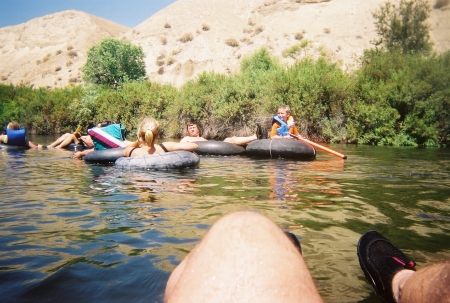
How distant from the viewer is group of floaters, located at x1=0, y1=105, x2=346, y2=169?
279 inches

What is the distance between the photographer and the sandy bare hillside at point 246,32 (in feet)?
154

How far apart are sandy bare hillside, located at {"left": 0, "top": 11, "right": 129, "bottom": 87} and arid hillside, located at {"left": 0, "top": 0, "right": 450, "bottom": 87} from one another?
178mm

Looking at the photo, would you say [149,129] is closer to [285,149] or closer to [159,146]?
[159,146]

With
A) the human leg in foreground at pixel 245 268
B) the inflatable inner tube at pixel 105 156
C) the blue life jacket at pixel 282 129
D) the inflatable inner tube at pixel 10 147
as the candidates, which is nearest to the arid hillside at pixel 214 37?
the blue life jacket at pixel 282 129

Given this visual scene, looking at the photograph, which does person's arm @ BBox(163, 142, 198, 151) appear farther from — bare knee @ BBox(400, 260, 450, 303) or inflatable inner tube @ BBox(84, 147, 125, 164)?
bare knee @ BBox(400, 260, 450, 303)

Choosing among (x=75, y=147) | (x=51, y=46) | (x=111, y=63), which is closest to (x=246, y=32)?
(x=111, y=63)

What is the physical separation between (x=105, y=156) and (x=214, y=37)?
4818cm

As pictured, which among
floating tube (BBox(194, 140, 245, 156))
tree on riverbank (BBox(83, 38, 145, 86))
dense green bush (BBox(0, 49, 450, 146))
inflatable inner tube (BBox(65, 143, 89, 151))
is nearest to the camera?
floating tube (BBox(194, 140, 245, 156))

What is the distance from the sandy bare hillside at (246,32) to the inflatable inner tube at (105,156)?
3855 cm

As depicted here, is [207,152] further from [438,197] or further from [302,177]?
[438,197]

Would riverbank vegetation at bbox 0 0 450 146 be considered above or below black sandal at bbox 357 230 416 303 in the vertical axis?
above

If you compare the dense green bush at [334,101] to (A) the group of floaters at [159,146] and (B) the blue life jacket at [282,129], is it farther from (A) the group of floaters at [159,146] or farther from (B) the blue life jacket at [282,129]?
(B) the blue life jacket at [282,129]

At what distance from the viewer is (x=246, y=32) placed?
5366cm

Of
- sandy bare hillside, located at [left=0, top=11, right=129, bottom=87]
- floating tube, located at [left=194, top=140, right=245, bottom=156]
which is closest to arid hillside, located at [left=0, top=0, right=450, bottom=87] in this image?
sandy bare hillside, located at [left=0, top=11, right=129, bottom=87]
